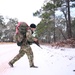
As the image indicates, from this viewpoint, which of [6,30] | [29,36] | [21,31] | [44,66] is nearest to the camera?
[29,36]

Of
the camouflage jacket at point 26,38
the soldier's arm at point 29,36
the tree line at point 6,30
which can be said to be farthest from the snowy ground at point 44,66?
the tree line at point 6,30

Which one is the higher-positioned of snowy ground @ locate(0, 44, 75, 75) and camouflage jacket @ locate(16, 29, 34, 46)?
camouflage jacket @ locate(16, 29, 34, 46)

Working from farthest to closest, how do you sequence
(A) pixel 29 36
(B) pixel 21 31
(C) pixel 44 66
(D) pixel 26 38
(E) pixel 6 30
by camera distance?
(E) pixel 6 30
(C) pixel 44 66
(D) pixel 26 38
(B) pixel 21 31
(A) pixel 29 36

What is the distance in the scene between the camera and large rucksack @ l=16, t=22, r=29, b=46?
32.2 feet

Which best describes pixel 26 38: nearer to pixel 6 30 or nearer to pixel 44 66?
pixel 44 66

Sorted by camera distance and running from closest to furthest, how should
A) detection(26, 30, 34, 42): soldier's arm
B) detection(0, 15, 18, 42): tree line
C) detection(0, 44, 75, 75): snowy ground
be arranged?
detection(0, 44, 75, 75): snowy ground, detection(26, 30, 34, 42): soldier's arm, detection(0, 15, 18, 42): tree line

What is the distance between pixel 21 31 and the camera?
9.91 meters

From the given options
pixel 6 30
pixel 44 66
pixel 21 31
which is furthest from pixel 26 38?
pixel 6 30

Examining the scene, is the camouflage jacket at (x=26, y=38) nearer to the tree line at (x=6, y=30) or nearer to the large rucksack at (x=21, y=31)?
the large rucksack at (x=21, y=31)

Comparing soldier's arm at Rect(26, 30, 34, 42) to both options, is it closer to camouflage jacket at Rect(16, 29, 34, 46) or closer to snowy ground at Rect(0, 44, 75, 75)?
camouflage jacket at Rect(16, 29, 34, 46)

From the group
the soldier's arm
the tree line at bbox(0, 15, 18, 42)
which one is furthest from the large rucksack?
the tree line at bbox(0, 15, 18, 42)

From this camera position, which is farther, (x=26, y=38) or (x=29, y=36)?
(x=26, y=38)

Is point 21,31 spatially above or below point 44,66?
above

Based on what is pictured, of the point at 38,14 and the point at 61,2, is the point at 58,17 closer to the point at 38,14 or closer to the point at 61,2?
the point at 38,14
